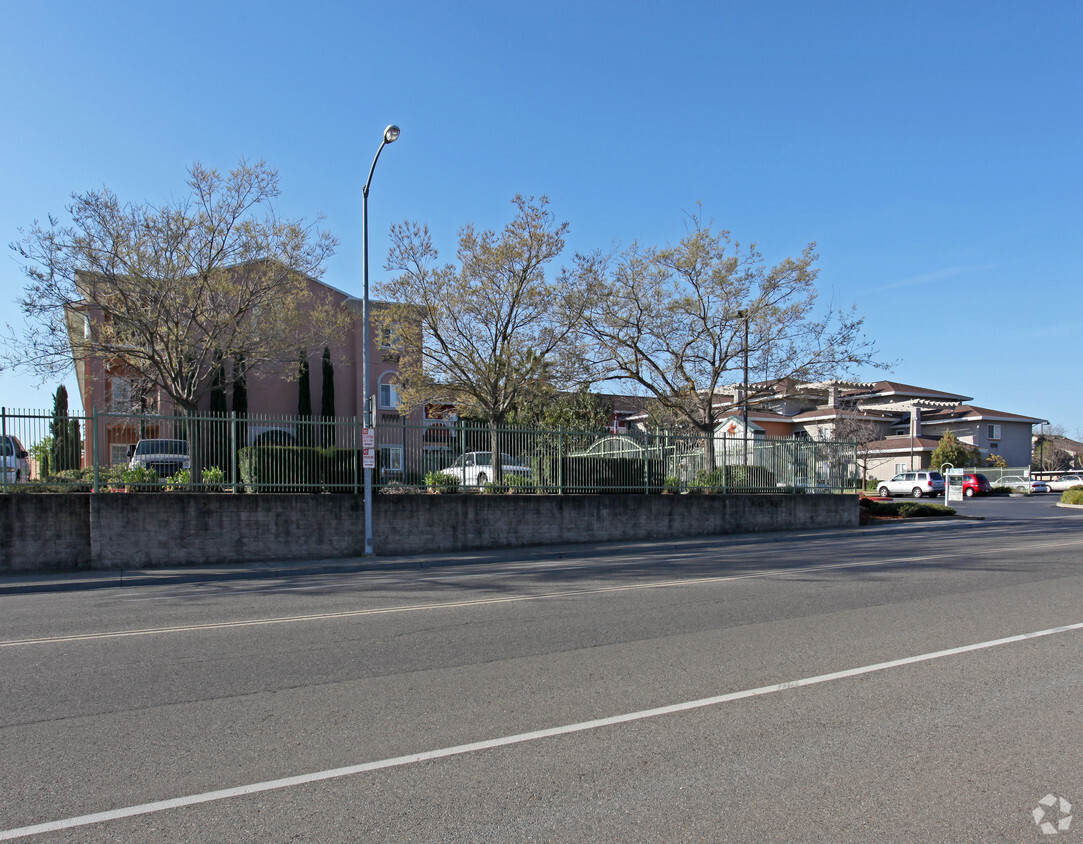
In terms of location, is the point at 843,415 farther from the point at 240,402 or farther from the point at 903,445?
the point at 240,402

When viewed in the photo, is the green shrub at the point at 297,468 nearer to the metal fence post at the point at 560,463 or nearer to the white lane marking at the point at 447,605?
the metal fence post at the point at 560,463

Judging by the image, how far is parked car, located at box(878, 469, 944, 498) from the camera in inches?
1873

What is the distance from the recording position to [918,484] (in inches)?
1895

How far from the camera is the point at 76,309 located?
1858cm

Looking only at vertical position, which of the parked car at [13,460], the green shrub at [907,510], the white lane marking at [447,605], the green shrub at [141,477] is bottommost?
the green shrub at [907,510]

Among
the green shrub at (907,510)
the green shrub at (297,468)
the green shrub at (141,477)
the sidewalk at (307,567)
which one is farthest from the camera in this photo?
the green shrub at (907,510)

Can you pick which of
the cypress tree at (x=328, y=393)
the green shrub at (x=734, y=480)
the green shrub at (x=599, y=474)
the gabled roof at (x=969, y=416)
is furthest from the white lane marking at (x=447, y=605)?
the gabled roof at (x=969, y=416)

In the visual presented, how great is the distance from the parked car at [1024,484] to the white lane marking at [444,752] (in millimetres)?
52548

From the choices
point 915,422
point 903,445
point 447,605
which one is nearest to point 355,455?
point 447,605

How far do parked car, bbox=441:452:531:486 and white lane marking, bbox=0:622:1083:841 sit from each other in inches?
488

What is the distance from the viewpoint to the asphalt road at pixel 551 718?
374cm

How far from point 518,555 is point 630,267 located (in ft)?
38.2

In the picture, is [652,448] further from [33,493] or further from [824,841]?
[824,841]

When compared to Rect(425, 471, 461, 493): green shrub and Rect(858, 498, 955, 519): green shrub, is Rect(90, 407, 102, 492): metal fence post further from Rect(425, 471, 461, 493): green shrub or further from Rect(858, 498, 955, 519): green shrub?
Rect(858, 498, 955, 519): green shrub
